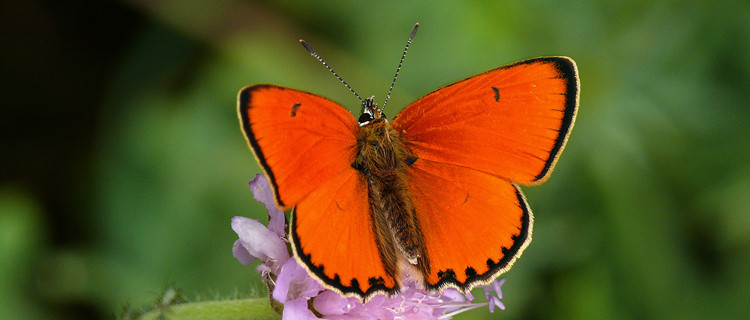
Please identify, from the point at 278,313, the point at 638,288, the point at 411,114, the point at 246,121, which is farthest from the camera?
the point at 638,288

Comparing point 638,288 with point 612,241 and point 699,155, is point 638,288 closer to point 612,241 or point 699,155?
point 612,241

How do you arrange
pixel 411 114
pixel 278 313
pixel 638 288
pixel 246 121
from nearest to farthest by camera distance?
1. pixel 246 121
2. pixel 278 313
3. pixel 411 114
4. pixel 638 288

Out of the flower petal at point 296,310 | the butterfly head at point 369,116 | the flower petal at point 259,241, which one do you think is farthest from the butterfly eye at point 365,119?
the flower petal at point 296,310

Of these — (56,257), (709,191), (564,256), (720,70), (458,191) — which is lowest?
(56,257)

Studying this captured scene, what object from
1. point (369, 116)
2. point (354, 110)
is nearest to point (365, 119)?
point (369, 116)

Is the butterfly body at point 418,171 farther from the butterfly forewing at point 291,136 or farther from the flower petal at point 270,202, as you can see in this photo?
the flower petal at point 270,202

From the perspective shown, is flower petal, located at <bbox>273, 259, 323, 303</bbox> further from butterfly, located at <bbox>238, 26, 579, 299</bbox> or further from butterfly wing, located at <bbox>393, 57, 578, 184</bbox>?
butterfly wing, located at <bbox>393, 57, 578, 184</bbox>

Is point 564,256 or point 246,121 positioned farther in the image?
point 564,256

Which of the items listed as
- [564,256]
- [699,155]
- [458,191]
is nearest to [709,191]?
[699,155]
